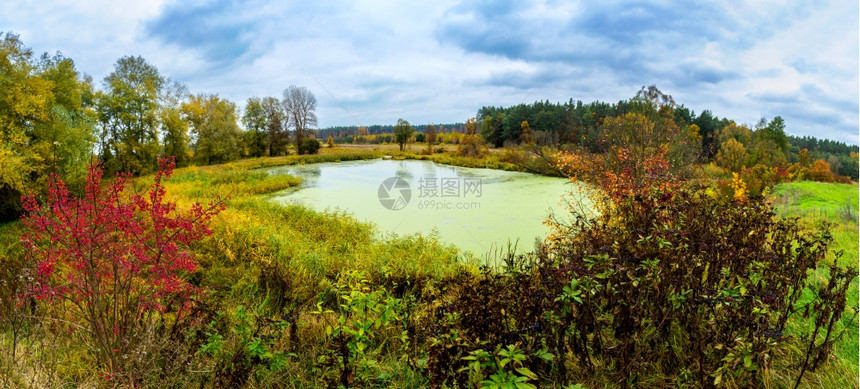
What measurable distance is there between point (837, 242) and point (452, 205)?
6.92m

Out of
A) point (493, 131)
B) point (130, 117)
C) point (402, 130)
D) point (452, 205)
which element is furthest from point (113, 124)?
point (493, 131)

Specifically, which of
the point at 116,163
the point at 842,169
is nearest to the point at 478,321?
the point at 116,163

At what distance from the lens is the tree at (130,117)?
57.1ft

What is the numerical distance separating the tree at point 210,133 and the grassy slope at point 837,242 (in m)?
26.5

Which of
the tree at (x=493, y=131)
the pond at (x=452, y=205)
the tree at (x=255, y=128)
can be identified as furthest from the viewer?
the tree at (x=493, y=131)

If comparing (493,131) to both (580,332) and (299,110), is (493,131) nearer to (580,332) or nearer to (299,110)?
(299,110)

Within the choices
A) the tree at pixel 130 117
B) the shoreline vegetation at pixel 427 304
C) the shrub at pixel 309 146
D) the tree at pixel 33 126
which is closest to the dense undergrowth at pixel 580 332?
the shoreline vegetation at pixel 427 304

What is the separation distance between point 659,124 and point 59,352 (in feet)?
31.9

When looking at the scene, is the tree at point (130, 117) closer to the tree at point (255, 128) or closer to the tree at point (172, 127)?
the tree at point (172, 127)

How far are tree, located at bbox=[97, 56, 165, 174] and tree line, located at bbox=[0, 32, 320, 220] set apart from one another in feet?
0.12

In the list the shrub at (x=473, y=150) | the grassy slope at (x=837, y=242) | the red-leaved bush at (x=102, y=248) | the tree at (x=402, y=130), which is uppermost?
the tree at (x=402, y=130)

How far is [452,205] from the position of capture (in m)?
9.59

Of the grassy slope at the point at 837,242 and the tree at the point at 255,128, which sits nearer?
the grassy slope at the point at 837,242

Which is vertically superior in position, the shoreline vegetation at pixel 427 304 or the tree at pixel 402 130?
the tree at pixel 402 130
